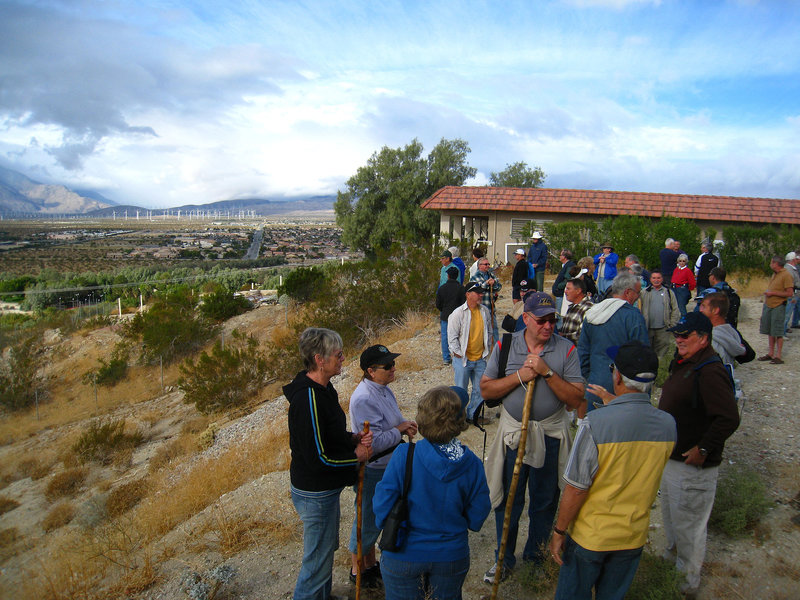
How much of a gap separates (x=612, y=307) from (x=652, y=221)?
16.9 metres

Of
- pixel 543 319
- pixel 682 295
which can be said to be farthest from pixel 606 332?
pixel 682 295

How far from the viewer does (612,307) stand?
4258 mm

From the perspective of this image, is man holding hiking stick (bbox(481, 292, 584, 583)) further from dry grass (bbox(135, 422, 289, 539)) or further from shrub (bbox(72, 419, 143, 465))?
shrub (bbox(72, 419, 143, 465))

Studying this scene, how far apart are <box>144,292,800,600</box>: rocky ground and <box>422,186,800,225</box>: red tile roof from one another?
1237cm

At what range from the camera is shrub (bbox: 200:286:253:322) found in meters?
23.4

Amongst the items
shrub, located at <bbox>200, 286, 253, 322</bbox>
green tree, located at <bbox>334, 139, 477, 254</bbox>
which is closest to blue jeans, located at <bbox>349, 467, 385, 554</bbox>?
shrub, located at <bbox>200, 286, 253, 322</bbox>

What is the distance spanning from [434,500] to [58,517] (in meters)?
9.26

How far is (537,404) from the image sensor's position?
3.25 meters

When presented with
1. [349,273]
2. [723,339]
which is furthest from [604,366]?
[349,273]

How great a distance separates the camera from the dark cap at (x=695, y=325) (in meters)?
3.21

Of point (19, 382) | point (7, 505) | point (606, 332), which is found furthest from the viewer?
point (19, 382)

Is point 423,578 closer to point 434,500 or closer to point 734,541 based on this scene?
point 434,500

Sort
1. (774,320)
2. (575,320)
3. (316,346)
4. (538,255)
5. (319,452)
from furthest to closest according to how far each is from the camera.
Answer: (538,255) < (774,320) < (575,320) < (316,346) < (319,452)

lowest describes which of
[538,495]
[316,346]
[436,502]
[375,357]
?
[538,495]
